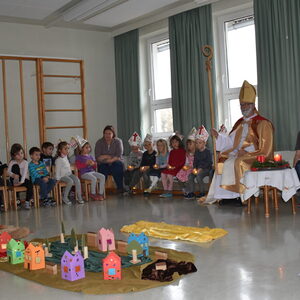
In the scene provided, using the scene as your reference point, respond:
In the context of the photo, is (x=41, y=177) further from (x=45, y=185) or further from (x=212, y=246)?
(x=212, y=246)

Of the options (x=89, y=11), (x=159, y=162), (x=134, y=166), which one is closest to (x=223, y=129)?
(x=159, y=162)

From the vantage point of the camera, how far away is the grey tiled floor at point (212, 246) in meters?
2.93

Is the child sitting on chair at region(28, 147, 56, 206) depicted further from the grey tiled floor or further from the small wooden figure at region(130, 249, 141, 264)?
the small wooden figure at region(130, 249, 141, 264)

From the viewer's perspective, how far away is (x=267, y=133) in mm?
6230

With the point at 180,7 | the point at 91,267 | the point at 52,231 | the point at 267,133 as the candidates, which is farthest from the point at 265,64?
the point at 91,267

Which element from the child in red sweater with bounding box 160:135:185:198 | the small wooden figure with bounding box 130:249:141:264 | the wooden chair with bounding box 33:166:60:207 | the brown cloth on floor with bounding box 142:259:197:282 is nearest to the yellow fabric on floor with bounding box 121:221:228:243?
the small wooden figure with bounding box 130:249:141:264

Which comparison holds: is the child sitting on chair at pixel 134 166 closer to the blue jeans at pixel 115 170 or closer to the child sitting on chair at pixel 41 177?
the blue jeans at pixel 115 170

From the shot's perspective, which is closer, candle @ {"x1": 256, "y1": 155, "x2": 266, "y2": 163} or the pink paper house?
the pink paper house

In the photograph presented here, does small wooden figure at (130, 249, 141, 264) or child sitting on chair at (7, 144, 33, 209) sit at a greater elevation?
child sitting on chair at (7, 144, 33, 209)

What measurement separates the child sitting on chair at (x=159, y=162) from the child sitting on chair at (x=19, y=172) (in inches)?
73.6

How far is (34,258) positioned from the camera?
356 cm

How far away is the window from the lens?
770 centimetres

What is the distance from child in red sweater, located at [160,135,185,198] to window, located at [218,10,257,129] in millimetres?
970

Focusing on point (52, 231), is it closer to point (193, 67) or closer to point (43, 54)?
point (193, 67)
